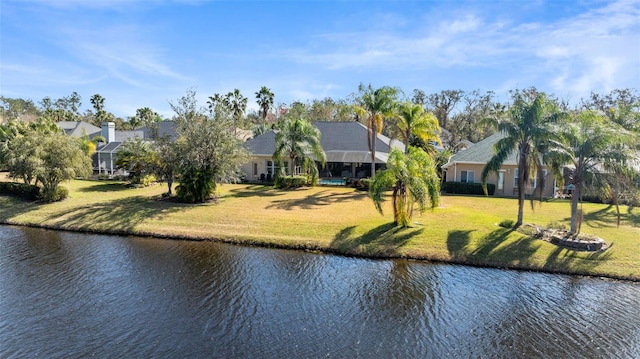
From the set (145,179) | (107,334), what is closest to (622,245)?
(107,334)

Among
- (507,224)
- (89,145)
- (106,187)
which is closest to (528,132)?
(507,224)

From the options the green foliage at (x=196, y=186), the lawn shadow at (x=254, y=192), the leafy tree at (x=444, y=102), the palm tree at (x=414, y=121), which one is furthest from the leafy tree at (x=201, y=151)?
the leafy tree at (x=444, y=102)

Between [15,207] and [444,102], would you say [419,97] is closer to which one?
[444,102]

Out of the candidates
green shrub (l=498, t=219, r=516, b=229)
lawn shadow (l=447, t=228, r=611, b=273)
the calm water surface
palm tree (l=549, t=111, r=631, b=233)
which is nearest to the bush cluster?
green shrub (l=498, t=219, r=516, b=229)

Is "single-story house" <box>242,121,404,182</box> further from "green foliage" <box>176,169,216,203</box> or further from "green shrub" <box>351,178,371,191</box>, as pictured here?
"green foliage" <box>176,169,216,203</box>

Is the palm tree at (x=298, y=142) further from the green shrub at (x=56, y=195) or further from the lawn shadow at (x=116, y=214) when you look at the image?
the green shrub at (x=56, y=195)
